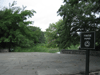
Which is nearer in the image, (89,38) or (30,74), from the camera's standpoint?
(89,38)

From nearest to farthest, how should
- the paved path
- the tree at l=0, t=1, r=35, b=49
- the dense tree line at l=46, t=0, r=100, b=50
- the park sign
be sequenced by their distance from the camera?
the park sign, the paved path, the dense tree line at l=46, t=0, r=100, b=50, the tree at l=0, t=1, r=35, b=49

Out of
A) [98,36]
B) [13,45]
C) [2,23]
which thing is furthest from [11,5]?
[98,36]

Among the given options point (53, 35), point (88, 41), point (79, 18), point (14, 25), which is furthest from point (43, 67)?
point (53, 35)

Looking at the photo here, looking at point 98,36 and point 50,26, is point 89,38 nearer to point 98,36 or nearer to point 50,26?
point 98,36

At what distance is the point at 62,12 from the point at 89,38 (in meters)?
6.59

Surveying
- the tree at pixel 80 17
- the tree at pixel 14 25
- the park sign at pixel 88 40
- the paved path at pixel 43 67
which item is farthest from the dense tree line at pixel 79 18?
the tree at pixel 14 25

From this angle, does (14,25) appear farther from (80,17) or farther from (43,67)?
(43,67)

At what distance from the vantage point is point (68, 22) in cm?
985

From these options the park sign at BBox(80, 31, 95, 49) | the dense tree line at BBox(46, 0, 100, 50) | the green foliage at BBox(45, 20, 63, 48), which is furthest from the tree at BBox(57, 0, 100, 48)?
the green foliage at BBox(45, 20, 63, 48)

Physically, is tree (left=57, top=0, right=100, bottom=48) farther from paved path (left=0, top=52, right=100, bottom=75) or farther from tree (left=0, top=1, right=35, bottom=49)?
tree (left=0, top=1, right=35, bottom=49)

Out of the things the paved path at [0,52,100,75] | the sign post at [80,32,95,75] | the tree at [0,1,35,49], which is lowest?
the paved path at [0,52,100,75]

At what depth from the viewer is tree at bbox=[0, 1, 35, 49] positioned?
13.4m

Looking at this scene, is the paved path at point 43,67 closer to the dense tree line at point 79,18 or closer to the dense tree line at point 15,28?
the dense tree line at point 79,18

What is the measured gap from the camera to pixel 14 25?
48.9 feet
